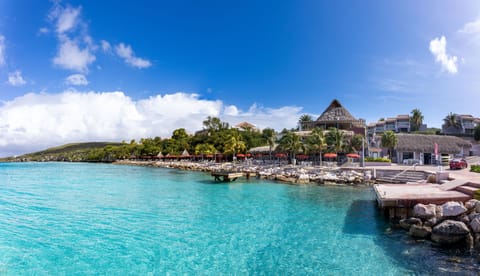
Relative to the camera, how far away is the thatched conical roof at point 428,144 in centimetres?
4112

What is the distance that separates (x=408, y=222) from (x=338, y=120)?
150 ft

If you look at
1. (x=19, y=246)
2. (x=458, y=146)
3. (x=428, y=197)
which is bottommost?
(x=19, y=246)

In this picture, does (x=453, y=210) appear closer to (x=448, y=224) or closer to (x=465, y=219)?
(x=465, y=219)

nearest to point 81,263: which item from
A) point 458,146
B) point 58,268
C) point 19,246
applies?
point 58,268

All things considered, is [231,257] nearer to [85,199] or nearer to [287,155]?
[85,199]

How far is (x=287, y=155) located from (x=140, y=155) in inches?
2800

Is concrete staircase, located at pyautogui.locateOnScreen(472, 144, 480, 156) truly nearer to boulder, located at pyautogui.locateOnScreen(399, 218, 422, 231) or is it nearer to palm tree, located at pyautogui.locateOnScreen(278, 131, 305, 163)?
palm tree, located at pyautogui.locateOnScreen(278, 131, 305, 163)

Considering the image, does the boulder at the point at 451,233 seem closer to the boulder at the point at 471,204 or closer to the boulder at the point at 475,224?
the boulder at the point at 475,224

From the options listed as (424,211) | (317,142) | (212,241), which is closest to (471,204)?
(424,211)

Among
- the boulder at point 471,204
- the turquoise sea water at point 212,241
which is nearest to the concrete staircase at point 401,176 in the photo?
the turquoise sea water at point 212,241

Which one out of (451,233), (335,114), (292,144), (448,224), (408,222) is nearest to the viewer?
(451,233)

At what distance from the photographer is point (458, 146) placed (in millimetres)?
43531

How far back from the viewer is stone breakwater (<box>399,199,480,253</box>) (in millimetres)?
9977

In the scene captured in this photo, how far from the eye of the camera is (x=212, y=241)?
11438 millimetres
